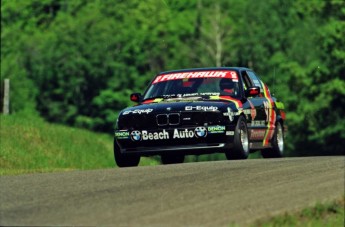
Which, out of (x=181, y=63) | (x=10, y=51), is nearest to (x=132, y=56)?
(x=181, y=63)

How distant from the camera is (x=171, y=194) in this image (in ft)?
37.1

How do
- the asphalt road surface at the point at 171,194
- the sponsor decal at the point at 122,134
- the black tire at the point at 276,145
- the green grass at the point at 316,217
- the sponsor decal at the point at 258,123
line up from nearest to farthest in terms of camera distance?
the green grass at the point at 316,217 → the asphalt road surface at the point at 171,194 → the sponsor decal at the point at 122,134 → the sponsor decal at the point at 258,123 → the black tire at the point at 276,145

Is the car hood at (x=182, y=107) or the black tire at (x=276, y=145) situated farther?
the black tire at (x=276, y=145)

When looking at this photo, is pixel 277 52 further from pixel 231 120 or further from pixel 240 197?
pixel 240 197

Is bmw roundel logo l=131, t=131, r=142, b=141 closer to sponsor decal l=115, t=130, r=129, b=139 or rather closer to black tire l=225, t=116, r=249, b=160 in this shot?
sponsor decal l=115, t=130, r=129, b=139

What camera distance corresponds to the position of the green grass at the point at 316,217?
963cm

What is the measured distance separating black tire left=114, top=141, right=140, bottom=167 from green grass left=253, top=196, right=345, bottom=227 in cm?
759

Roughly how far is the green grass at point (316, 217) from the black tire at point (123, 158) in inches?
299

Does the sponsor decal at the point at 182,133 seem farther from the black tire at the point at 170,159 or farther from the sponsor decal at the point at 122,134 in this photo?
the black tire at the point at 170,159

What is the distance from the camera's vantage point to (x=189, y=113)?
1744 centimetres

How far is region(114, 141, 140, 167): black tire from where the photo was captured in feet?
59.2

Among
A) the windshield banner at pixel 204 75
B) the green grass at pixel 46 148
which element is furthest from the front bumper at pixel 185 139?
the green grass at pixel 46 148

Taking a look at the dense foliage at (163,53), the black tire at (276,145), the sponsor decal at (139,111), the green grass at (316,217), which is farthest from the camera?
the dense foliage at (163,53)

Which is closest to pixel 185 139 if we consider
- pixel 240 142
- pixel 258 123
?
pixel 240 142
